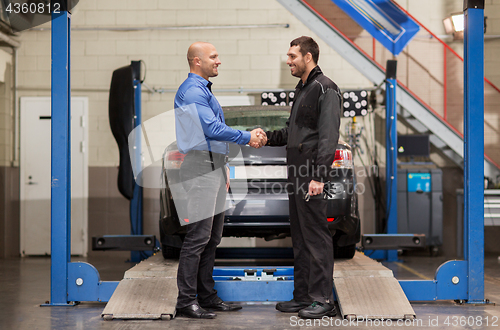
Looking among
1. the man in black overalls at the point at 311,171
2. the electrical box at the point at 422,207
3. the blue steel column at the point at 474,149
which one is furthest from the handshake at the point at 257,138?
the electrical box at the point at 422,207

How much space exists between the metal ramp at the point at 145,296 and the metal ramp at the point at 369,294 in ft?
3.94

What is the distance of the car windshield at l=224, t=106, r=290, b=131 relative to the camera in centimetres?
413

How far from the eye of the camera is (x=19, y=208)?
23.6ft

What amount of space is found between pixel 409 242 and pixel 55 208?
2.94 m

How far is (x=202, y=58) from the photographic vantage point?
3213 mm

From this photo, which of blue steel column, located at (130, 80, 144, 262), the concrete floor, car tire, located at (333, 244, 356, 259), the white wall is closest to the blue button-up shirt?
the concrete floor

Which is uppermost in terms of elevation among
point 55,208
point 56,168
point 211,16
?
point 211,16

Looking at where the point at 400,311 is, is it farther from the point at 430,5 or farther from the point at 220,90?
the point at 430,5

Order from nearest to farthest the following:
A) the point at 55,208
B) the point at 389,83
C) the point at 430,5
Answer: the point at 55,208
the point at 389,83
the point at 430,5

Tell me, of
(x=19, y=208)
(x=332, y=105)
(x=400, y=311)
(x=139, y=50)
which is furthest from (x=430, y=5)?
(x=19, y=208)

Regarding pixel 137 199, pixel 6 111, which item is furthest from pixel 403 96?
pixel 6 111

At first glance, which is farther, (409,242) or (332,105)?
(409,242)

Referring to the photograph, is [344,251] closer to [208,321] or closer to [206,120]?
[208,321]

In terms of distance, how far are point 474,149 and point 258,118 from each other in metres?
1.77
